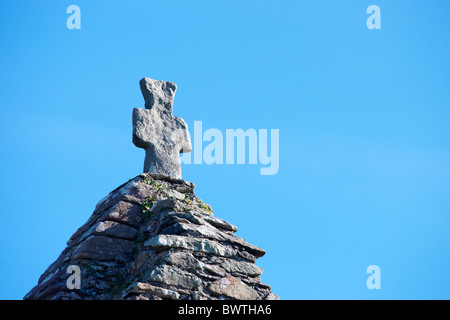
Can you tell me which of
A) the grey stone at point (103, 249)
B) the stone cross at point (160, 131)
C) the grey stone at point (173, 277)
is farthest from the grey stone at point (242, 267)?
the stone cross at point (160, 131)

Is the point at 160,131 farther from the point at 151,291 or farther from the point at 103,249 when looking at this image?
the point at 151,291

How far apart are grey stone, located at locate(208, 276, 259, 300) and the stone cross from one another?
209cm

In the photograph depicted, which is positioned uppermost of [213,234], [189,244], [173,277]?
[213,234]

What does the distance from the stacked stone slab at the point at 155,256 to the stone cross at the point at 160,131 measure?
0.59m

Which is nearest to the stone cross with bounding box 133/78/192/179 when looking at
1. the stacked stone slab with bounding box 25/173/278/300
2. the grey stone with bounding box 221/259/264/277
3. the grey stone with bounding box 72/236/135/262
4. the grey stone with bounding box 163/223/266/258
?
the stacked stone slab with bounding box 25/173/278/300

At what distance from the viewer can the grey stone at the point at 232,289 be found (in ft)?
19.4

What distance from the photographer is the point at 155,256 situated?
6.09 meters

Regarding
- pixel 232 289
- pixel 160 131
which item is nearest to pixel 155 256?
pixel 232 289

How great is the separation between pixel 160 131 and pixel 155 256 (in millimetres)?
2437

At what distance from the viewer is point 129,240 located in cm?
677

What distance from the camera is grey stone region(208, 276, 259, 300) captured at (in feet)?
19.4
